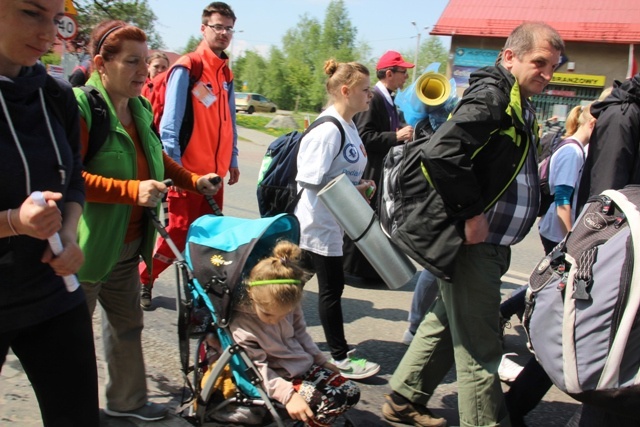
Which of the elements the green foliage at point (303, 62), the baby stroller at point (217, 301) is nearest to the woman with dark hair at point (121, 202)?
the baby stroller at point (217, 301)

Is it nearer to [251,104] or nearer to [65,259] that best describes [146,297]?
[65,259]

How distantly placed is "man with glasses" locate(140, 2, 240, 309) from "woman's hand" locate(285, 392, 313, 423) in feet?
6.30

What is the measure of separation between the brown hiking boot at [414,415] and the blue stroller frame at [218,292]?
923mm

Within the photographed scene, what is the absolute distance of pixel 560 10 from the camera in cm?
2291

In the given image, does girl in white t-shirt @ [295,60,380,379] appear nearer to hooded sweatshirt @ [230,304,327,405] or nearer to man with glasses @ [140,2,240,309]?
hooded sweatshirt @ [230,304,327,405]

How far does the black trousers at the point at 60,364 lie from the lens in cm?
200

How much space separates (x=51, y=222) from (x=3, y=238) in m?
0.22

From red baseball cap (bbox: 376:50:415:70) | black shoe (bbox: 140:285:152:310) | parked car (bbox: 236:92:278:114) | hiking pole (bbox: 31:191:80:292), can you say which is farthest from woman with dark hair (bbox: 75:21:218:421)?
parked car (bbox: 236:92:278:114)

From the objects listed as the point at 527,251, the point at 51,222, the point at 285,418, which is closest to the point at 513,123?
the point at 285,418

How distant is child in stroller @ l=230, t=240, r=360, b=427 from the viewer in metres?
2.56

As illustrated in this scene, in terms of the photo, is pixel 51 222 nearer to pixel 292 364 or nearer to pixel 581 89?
pixel 292 364

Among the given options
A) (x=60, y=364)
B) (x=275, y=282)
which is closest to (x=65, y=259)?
(x=60, y=364)

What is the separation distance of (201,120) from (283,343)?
6.85 feet

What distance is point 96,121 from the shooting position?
2604 mm
